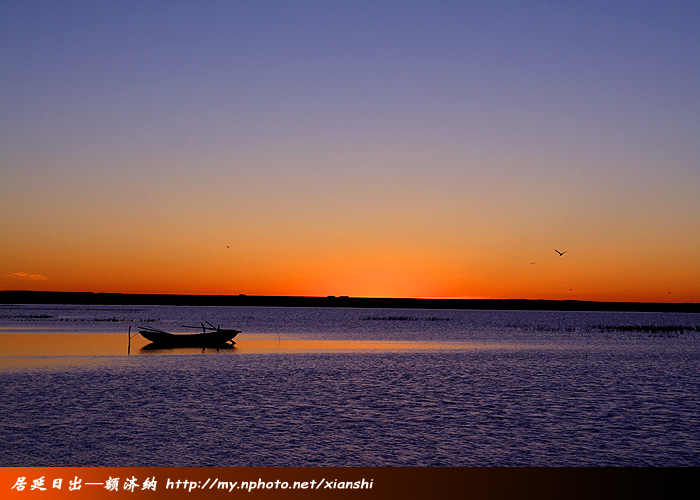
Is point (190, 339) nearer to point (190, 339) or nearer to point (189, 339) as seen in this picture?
point (190, 339)

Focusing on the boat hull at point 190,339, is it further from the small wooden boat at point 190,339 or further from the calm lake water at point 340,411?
the calm lake water at point 340,411

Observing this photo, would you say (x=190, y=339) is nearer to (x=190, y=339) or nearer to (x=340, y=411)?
(x=190, y=339)

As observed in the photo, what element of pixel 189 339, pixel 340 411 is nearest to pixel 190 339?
pixel 189 339

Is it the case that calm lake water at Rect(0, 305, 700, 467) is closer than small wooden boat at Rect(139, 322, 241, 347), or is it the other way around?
calm lake water at Rect(0, 305, 700, 467)

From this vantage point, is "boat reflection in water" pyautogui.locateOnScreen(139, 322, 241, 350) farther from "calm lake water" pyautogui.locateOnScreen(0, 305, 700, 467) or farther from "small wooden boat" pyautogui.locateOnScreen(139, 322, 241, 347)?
"calm lake water" pyautogui.locateOnScreen(0, 305, 700, 467)

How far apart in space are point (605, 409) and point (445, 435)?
34.2 feet

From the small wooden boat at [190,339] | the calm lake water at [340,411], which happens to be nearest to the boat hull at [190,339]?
the small wooden boat at [190,339]

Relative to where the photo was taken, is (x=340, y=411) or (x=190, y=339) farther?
(x=190, y=339)

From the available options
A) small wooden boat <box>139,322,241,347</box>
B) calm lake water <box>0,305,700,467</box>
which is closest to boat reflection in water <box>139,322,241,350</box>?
small wooden boat <box>139,322,241,347</box>

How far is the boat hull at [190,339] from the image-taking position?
6500 cm

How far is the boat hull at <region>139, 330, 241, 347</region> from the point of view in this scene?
213 feet

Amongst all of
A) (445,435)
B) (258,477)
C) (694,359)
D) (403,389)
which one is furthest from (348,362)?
(258,477)

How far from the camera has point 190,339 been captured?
217 ft

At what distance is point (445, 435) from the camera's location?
23406 mm
